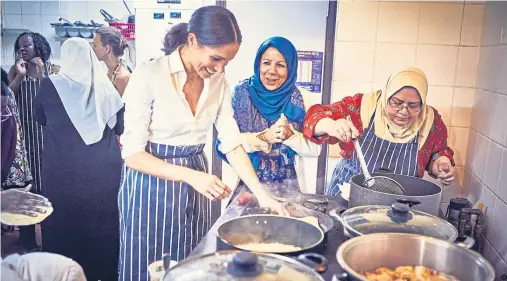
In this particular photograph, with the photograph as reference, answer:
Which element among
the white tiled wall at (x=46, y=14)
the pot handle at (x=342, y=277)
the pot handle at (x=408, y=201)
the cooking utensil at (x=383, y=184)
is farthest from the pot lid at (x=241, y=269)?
the white tiled wall at (x=46, y=14)

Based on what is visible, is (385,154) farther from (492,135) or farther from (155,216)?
(155,216)

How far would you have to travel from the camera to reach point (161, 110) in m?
1.29

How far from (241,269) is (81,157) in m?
0.84

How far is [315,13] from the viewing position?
5.32 ft

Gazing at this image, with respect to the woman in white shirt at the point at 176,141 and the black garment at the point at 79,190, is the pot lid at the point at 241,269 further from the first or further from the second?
the black garment at the point at 79,190

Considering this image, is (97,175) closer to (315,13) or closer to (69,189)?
(69,189)

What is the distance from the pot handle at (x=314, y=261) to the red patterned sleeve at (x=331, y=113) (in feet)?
2.84

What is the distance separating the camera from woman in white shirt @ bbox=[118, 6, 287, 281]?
127 cm

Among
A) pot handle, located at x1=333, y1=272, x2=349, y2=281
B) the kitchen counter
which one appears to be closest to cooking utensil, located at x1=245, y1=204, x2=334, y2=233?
the kitchen counter

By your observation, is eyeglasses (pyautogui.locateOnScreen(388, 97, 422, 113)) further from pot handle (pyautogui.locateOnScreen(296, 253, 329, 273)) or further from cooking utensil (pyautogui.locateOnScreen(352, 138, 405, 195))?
pot handle (pyautogui.locateOnScreen(296, 253, 329, 273))

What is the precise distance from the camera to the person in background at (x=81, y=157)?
4.17 ft

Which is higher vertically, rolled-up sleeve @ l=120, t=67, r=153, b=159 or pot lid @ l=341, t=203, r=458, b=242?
rolled-up sleeve @ l=120, t=67, r=153, b=159

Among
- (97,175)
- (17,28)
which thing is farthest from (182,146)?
(17,28)

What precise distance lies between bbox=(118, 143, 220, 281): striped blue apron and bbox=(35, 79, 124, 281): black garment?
0.05 metres
